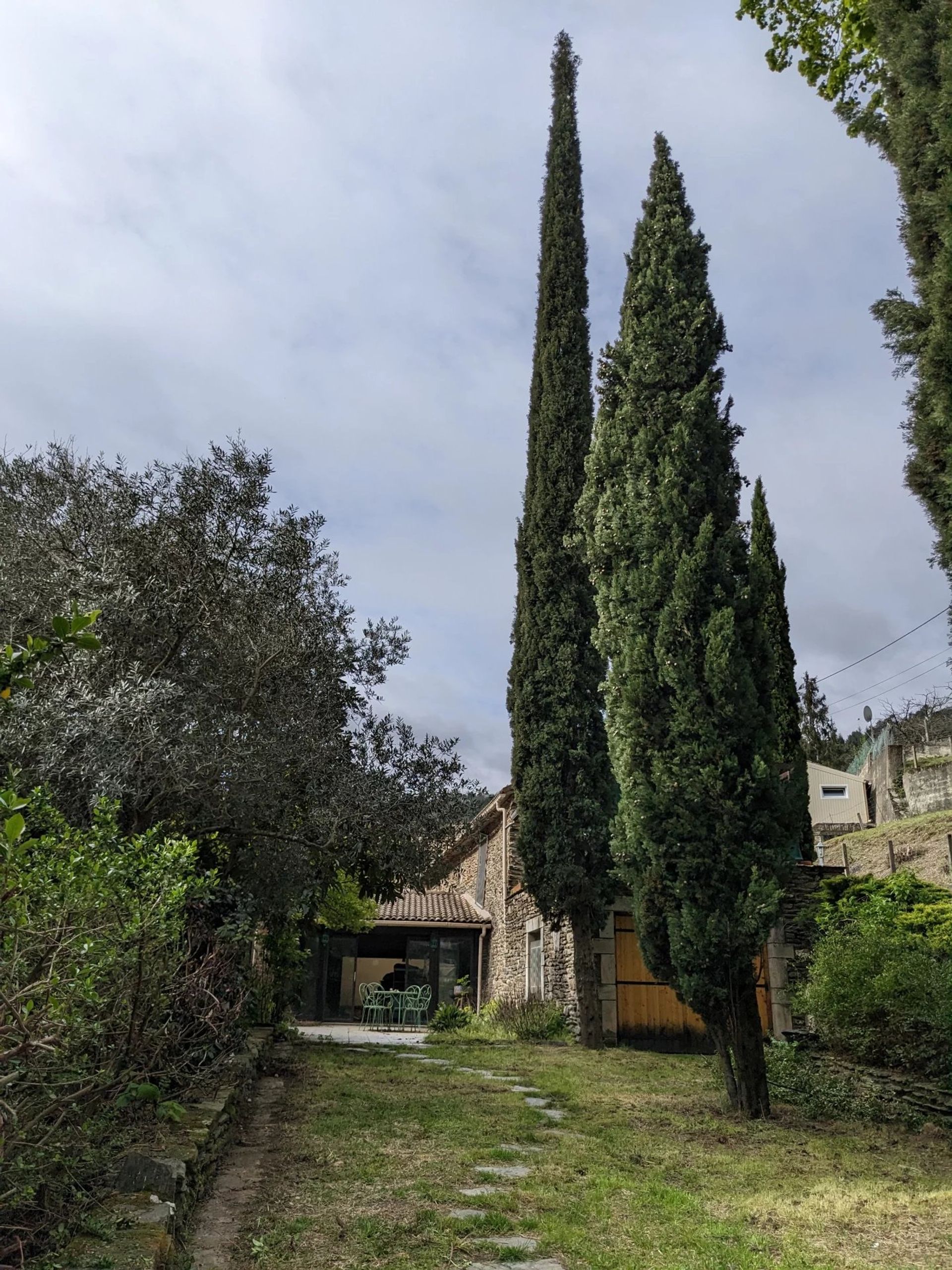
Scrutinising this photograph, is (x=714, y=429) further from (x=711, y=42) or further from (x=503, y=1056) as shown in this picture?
(x=503, y=1056)

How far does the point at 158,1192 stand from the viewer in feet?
11.4

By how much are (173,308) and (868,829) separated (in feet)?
63.8

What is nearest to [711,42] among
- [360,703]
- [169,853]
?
[360,703]

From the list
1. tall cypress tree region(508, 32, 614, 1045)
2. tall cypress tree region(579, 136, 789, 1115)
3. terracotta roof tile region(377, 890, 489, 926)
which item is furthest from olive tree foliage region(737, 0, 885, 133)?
terracotta roof tile region(377, 890, 489, 926)

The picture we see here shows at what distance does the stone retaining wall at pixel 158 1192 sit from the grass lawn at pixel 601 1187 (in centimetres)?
38

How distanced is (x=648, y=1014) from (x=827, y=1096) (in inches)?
244

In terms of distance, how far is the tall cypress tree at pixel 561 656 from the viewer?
42.0 ft

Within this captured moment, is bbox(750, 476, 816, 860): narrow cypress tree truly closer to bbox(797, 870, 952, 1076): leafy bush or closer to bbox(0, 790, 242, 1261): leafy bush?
bbox(797, 870, 952, 1076): leafy bush

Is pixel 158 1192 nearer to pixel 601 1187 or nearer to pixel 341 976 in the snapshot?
pixel 601 1187

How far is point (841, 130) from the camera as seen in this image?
7.97 meters

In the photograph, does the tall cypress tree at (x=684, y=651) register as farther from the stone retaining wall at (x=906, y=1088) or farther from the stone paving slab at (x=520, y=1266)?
the stone paving slab at (x=520, y=1266)

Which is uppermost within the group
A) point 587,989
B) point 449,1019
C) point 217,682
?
point 217,682

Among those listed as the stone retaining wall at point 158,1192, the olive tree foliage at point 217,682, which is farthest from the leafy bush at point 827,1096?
the stone retaining wall at point 158,1192

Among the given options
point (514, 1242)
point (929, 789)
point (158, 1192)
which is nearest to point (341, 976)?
point (929, 789)
